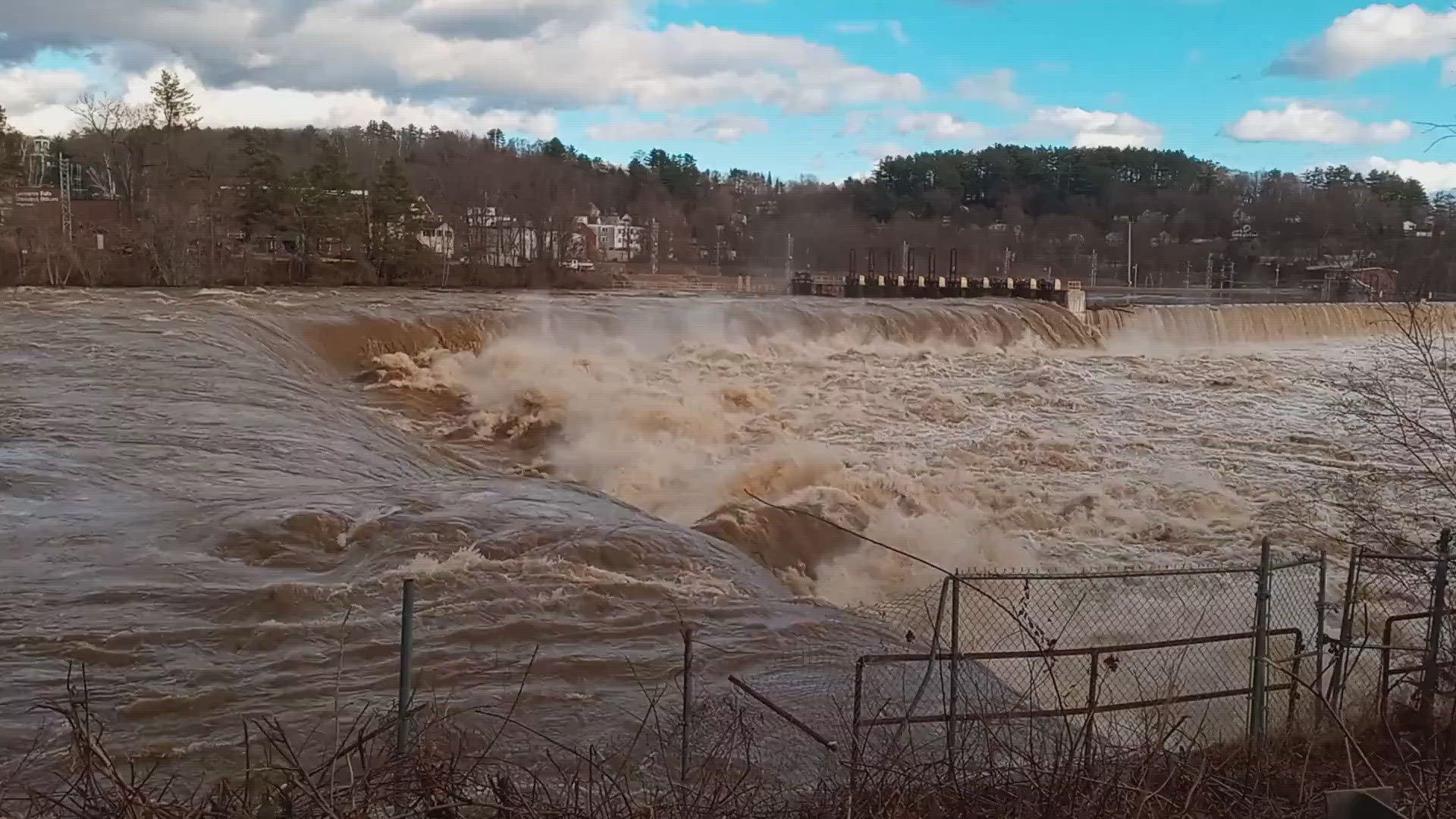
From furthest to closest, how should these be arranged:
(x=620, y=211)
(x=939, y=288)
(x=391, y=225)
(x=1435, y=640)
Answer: (x=620, y=211), (x=391, y=225), (x=939, y=288), (x=1435, y=640)

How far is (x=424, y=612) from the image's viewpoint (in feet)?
27.1

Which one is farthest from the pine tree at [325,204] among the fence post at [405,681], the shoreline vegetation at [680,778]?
the fence post at [405,681]

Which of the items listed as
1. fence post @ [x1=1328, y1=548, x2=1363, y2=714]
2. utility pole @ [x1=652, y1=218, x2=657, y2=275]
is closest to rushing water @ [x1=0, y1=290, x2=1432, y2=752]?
fence post @ [x1=1328, y1=548, x2=1363, y2=714]

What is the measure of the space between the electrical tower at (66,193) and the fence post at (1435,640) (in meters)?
51.8

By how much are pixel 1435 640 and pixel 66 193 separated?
70.0 metres

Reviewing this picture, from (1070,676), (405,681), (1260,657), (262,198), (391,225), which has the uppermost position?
(262,198)

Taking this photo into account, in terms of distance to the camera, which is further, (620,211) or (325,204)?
(620,211)

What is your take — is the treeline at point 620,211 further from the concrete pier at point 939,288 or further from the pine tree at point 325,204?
the concrete pier at point 939,288

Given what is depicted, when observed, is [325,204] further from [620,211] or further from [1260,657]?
[620,211]

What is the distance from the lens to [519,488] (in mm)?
12539

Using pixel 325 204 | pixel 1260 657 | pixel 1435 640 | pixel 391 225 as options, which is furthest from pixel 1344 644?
pixel 391 225

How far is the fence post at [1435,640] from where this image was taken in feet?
20.6

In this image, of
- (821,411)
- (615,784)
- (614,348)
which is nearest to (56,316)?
(614,348)

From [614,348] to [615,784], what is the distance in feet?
78.9
